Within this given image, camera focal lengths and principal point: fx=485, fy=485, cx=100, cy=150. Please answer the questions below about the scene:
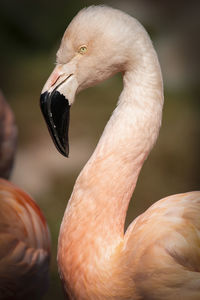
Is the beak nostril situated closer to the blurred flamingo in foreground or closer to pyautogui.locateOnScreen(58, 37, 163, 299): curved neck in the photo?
pyautogui.locateOnScreen(58, 37, 163, 299): curved neck

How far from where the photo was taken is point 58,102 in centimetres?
106

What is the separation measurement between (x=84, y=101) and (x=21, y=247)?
6.49ft

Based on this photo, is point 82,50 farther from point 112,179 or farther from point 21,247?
point 21,247

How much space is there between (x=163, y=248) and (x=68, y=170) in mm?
1757

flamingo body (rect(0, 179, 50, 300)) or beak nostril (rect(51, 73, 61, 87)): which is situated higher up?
beak nostril (rect(51, 73, 61, 87))

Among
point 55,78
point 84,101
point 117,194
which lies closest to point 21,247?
point 117,194

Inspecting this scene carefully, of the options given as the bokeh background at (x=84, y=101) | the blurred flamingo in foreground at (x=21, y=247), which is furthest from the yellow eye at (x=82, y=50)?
the bokeh background at (x=84, y=101)

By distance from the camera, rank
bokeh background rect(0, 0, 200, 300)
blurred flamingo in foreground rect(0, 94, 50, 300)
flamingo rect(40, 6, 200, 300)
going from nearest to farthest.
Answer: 1. flamingo rect(40, 6, 200, 300)
2. blurred flamingo in foreground rect(0, 94, 50, 300)
3. bokeh background rect(0, 0, 200, 300)

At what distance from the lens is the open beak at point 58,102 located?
1.05 m

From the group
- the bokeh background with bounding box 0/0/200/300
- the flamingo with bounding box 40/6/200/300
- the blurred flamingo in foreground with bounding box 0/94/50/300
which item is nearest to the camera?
the flamingo with bounding box 40/6/200/300

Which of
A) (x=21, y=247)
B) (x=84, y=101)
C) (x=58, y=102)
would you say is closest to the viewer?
(x=58, y=102)

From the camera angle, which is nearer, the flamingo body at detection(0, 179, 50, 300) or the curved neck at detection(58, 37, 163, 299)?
the curved neck at detection(58, 37, 163, 299)

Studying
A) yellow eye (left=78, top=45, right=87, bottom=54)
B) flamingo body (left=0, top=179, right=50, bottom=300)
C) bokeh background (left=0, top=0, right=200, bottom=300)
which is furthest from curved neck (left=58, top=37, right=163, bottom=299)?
bokeh background (left=0, top=0, right=200, bottom=300)

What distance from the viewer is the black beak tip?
1054 millimetres
